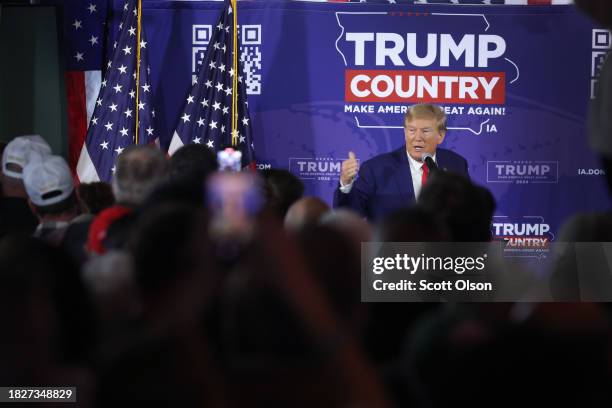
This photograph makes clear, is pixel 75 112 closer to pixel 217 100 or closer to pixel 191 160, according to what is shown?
→ pixel 217 100

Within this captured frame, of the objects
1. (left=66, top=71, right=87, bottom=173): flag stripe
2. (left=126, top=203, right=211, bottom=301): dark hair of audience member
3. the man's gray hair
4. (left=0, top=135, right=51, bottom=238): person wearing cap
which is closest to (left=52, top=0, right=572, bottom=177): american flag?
(left=66, top=71, right=87, bottom=173): flag stripe

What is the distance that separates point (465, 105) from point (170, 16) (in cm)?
225

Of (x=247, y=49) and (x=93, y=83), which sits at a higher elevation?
(x=247, y=49)

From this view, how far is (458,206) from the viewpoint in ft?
7.68

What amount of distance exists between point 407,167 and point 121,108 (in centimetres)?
202

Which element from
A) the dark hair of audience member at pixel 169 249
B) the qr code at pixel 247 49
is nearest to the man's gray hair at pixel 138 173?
the dark hair of audience member at pixel 169 249

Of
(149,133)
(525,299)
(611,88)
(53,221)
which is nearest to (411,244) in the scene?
(525,299)

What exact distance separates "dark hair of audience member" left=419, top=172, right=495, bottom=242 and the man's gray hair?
1.06m

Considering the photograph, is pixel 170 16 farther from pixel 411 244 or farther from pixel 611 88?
pixel 411 244

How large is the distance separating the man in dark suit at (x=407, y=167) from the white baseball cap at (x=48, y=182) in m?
2.42

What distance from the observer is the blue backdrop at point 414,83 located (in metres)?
6.65

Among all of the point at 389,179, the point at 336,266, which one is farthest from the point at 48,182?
the point at 389,179

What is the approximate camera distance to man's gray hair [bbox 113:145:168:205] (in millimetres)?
3072

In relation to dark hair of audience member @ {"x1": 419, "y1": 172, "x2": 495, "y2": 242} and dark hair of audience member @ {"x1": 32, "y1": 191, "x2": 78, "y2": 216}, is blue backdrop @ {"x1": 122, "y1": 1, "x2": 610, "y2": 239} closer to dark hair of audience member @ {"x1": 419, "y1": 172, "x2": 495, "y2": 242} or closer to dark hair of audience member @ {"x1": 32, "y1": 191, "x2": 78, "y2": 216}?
dark hair of audience member @ {"x1": 32, "y1": 191, "x2": 78, "y2": 216}
